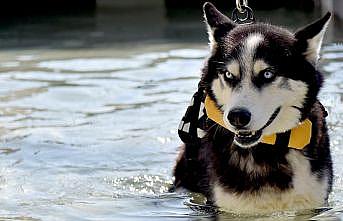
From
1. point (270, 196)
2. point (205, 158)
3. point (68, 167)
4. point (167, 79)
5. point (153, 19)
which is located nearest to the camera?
point (270, 196)

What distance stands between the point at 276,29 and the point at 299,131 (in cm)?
52

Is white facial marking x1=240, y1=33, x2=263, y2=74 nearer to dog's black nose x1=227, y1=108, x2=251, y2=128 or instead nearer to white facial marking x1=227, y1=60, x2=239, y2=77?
white facial marking x1=227, y1=60, x2=239, y2=77

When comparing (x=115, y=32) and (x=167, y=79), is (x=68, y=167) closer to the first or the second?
(x=167, y=79)

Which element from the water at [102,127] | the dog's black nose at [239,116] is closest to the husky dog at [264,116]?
the dog's black nose at [239,116]

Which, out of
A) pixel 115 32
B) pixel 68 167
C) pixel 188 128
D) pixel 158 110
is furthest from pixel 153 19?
pixel 188 128

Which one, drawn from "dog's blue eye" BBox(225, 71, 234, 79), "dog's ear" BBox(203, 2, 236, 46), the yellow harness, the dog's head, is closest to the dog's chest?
the yellow harness

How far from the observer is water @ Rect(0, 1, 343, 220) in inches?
195

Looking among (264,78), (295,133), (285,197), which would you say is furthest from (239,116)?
(285,197)

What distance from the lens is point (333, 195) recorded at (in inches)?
191

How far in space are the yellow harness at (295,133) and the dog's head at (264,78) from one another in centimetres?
4

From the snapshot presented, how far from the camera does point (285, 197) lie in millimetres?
4324

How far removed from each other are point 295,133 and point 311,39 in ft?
1.51

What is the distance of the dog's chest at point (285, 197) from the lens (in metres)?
4.32

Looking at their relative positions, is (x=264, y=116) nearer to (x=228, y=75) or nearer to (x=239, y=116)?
(x=239, y=116)
